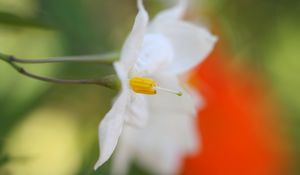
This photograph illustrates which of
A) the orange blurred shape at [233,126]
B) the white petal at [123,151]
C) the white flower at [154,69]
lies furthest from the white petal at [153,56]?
the orange blurred shape at [233,126]

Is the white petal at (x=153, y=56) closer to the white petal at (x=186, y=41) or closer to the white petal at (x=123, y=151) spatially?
the white petal at (x=186, y=41)

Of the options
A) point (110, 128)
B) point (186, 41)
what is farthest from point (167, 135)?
point (110, 128)

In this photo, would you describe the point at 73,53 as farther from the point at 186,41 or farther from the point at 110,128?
the point at 110,128

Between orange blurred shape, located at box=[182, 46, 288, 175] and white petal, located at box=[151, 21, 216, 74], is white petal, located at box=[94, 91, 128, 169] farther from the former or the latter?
orange blurred shape, located at box=[182, 46, 288, 175]

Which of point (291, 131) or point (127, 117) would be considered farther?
point (291, 131)

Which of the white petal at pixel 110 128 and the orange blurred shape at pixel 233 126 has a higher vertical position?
the white petal at pixel 110 128

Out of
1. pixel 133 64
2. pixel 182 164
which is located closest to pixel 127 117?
pixel 133 64

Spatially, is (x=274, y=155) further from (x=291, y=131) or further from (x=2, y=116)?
(x=2, y=116)
